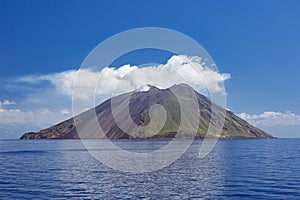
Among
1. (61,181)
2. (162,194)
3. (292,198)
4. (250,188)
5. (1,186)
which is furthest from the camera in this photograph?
(61,181)

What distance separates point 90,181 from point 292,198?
1604 inches

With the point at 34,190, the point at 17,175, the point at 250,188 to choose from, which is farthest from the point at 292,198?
the point at 17,175

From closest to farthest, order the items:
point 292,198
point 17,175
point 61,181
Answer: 1. point 292,198
2. point 61,181
3. point 17,175

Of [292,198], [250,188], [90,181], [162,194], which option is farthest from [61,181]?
[292,198]

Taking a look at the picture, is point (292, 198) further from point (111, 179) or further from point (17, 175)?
point (17, 175)

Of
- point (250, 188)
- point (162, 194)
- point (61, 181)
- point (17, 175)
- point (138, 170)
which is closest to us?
point (162, 194)

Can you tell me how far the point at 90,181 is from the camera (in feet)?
255

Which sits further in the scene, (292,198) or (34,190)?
(34,190)

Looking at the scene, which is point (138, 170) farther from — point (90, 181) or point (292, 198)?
point (292, 198)

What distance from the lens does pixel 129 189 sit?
2655 inches

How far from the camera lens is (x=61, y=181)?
7750 centimetres

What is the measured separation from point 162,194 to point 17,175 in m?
43.5

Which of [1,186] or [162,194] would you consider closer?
[162,194]

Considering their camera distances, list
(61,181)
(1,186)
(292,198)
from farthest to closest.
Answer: (61,181) < (1,186) < (292,198)
